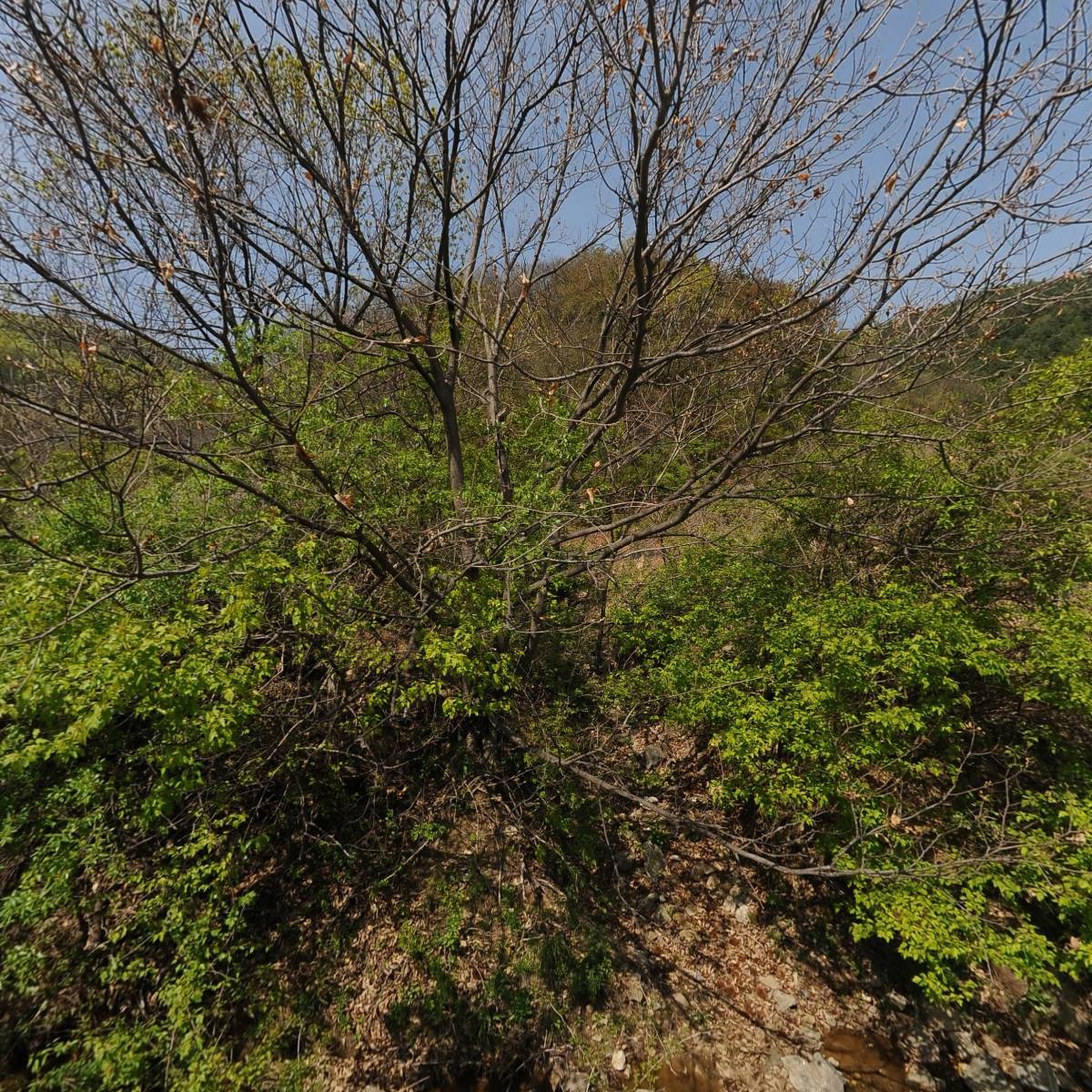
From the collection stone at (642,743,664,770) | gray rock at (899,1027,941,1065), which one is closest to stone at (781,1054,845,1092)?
gray rock at (899,1027,941,1065)

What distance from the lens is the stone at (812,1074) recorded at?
4.09m

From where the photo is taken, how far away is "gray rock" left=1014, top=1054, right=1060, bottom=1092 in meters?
4.14

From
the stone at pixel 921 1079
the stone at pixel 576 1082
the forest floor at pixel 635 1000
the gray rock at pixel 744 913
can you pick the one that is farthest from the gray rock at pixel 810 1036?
the stone at pixel 576 1082

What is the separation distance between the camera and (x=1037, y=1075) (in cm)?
419

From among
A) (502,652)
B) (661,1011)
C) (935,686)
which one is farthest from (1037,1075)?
(502,652)

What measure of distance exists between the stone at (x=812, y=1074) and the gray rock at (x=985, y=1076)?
109cm

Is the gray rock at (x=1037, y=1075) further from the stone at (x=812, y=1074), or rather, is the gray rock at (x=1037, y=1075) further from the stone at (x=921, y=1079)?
the stone at (x=812, y=1074)

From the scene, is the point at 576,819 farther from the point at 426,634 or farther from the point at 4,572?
the point at 4,572

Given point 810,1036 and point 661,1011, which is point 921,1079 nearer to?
point 810,1036

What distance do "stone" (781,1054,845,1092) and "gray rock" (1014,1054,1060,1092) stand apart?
4.93 feet

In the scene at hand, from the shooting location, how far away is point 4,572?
3.33 m

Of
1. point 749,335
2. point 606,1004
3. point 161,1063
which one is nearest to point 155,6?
point 749,335

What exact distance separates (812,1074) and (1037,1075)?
74.1 inches

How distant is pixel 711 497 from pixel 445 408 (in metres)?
2.83
